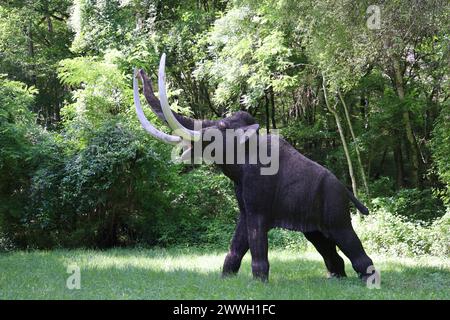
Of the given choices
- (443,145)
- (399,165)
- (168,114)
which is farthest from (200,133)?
(399,165)

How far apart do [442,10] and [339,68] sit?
3024 millimetres

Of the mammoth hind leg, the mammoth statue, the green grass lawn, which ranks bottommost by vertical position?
the green grass lawn

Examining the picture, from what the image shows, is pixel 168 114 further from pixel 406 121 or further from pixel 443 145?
pixel 406 121

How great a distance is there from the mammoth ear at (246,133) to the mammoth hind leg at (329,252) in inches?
64.1

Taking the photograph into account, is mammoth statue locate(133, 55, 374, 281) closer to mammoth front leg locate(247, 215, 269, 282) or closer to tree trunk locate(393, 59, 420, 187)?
mammoth front leg locate(247, 215, 269, 282)

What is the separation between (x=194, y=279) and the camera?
24.6 ft

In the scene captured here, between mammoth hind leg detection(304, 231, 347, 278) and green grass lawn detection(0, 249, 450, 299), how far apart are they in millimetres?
200

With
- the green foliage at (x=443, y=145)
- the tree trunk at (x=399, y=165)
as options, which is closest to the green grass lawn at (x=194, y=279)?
the green foliage at (x=443, y=145)

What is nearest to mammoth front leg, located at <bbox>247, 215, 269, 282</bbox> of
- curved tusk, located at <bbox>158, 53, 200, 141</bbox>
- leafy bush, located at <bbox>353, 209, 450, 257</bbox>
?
curved tusk, located at <bbox>158, 53, 200, 141</bbox>

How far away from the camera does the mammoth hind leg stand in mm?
7676

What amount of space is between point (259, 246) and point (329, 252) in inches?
49.4

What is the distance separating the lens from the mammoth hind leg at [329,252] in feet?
25.2

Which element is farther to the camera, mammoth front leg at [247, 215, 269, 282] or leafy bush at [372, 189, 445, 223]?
leafy bush at [372, 189, 445, 223]

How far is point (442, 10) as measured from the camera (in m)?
8.76
